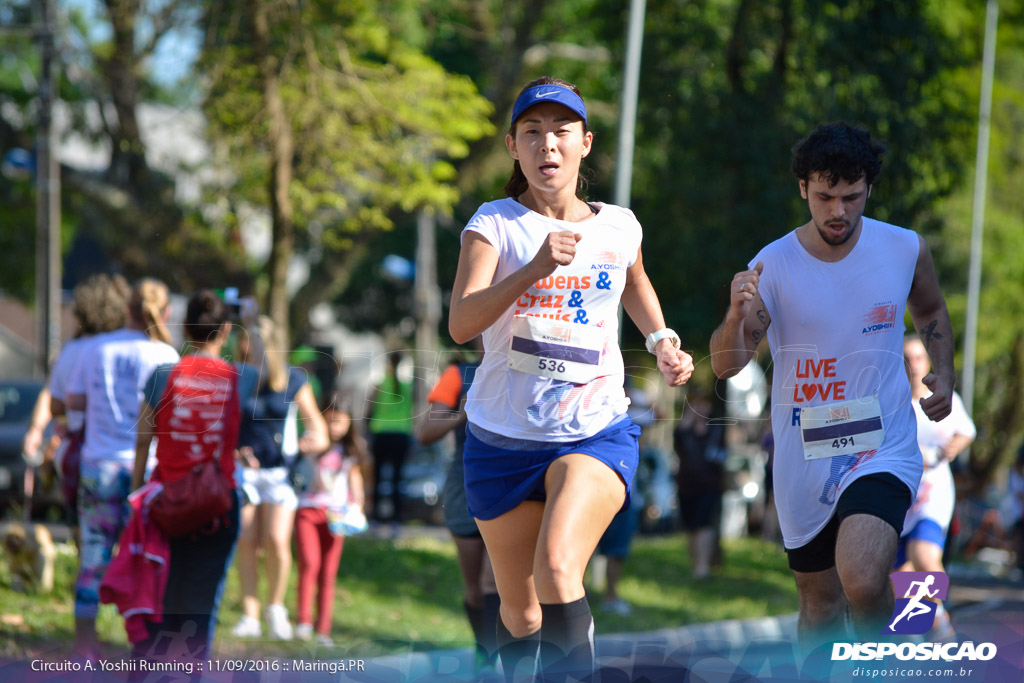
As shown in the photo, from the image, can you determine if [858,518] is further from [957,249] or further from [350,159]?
[957,249]

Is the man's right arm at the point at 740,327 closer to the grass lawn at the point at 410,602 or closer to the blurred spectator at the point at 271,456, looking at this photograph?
the grass lawn at the point at 410,602

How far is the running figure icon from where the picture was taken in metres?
4.43

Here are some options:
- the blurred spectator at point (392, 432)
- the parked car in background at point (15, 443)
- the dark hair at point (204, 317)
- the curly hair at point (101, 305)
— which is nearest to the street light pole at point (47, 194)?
the parked car in background at point (15, 443)

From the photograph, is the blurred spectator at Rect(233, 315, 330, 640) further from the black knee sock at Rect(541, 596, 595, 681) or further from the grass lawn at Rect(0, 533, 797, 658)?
the black knee sock at Rect(541, 596, 595, 681)

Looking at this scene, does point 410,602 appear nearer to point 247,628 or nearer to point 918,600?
point 247,628

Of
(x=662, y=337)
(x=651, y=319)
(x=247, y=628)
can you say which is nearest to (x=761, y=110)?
(x=247, y=628)

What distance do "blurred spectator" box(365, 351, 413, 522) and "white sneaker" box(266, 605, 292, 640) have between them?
5908 mm

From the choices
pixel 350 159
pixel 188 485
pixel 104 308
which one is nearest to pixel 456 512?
pixel 188 485

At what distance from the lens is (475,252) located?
13.2 ft

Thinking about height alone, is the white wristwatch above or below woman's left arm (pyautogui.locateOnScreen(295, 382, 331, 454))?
above

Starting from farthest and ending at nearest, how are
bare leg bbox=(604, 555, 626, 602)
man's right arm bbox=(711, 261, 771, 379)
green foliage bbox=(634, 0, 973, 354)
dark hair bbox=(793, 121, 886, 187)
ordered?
1. green foliage bbox=(634, 0, 973, 354)
2. bare leg bbox=(604, 555, 626, 602)
3. dark hair bbox=(793, 121, 886, 187)
4. man's right arm bbox=(711, 261, 771, 379)

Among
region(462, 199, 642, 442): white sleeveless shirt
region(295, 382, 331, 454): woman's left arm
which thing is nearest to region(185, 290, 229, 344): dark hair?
region(295, 382, 331, 454): woman's left arm

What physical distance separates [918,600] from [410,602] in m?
5.83

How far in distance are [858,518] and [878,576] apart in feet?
0.66
